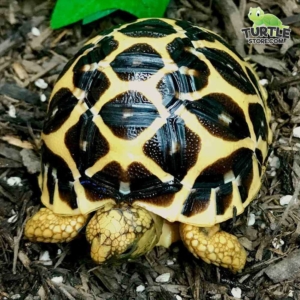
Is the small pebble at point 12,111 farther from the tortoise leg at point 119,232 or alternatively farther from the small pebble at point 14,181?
the tortoise leg at point 119,232

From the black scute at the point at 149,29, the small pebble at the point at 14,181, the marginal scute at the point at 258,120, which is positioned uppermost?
the black scute at the point at 149,29

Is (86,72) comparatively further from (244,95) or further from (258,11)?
(258,11)

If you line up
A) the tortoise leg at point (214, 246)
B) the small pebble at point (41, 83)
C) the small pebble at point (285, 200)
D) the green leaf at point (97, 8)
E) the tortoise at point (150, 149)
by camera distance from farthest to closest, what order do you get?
1. the small pebble at point (41, 83)
2. the green leaf at point (97, 8)
3. the small pebble at point (285, 200)
4. the tortoise leg at point (214, 246)
5. the tortoise at point (150, 149)

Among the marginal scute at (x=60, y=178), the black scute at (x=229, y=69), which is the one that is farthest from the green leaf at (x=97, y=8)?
the marginal scute at (x=60, y=178)

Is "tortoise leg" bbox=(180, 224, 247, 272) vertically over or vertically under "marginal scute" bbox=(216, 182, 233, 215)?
under

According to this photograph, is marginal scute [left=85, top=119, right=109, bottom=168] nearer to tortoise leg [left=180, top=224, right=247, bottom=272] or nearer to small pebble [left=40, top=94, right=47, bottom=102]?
tortoise leg [left=180, top=224, right=247, bottom=272]

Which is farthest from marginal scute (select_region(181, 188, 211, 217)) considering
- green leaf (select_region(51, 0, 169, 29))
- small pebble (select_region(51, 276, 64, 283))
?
green leaf (select_region(51, 0, 169, 29))
